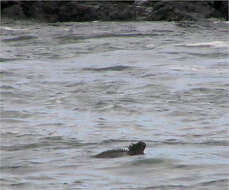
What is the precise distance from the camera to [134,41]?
15500mm

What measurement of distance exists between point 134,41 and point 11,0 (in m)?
4.36

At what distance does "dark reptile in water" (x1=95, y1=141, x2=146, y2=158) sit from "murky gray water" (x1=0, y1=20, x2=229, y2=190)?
0.38 ft

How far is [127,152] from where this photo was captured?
24.5 ft

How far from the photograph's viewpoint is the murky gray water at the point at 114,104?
687 cm

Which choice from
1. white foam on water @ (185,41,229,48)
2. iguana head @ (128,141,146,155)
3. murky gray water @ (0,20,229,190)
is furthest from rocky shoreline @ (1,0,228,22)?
iguana head @ (128,141,146,155)

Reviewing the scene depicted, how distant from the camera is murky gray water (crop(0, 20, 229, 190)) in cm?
687

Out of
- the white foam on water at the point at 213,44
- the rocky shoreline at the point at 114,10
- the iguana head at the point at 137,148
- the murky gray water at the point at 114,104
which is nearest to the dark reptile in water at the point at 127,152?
the iguana head at the point at 137,148

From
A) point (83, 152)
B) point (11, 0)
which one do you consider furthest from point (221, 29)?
point (83, 152)

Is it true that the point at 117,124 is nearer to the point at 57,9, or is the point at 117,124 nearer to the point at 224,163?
the point at 224,163

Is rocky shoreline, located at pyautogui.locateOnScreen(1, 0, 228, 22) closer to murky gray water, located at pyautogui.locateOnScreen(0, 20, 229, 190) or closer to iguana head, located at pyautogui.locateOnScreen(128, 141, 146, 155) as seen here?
murky gray water, located at pyautogui.locateOnScreen(0, 20, 229, 190)

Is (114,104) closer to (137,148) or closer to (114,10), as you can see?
(137,148)

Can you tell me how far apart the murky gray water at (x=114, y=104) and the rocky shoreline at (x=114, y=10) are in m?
0.55

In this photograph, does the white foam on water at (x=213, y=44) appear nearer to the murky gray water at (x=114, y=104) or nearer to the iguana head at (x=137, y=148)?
the murky gray water at (x=114, y=104)

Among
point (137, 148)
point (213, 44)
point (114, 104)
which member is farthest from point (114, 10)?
point (137, 148)
